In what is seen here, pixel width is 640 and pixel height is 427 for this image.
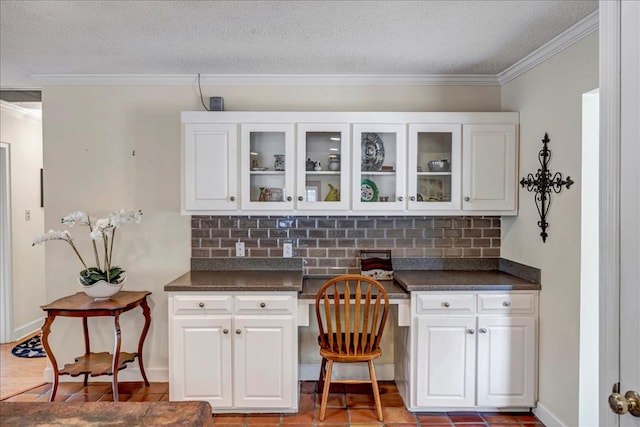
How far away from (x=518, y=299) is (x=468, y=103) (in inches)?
61.4

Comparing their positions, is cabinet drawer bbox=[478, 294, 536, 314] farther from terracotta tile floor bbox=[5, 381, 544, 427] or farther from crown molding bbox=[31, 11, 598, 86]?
crown molding bbox=[31, 11, 598, 86]

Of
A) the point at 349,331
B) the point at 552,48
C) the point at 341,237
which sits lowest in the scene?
the point at 349,331

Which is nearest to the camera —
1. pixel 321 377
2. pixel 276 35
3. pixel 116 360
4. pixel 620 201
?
pixel 620 201

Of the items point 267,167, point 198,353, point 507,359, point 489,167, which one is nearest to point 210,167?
point 267,167

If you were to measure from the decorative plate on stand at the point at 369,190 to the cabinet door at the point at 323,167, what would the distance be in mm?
125

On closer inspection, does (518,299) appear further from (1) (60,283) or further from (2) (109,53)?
(1) (60,283)

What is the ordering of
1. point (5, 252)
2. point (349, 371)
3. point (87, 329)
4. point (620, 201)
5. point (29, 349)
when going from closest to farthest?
point (620, 201) < point (87, 329) < point (349, 371) < point (29, 349) < point (5, 252)

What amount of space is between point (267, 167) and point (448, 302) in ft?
5.16

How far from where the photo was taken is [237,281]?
290cm

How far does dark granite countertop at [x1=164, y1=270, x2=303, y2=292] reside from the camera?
2754mm

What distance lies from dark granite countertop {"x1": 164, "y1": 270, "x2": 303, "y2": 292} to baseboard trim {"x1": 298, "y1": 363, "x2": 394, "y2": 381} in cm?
80

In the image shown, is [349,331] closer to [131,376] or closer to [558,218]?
[558,218]

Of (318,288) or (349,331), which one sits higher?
(318,288)

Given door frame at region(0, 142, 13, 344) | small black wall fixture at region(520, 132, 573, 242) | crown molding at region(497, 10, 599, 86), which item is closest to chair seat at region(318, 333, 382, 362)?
small black wall fixture at region(520, 132, 573, 242)
